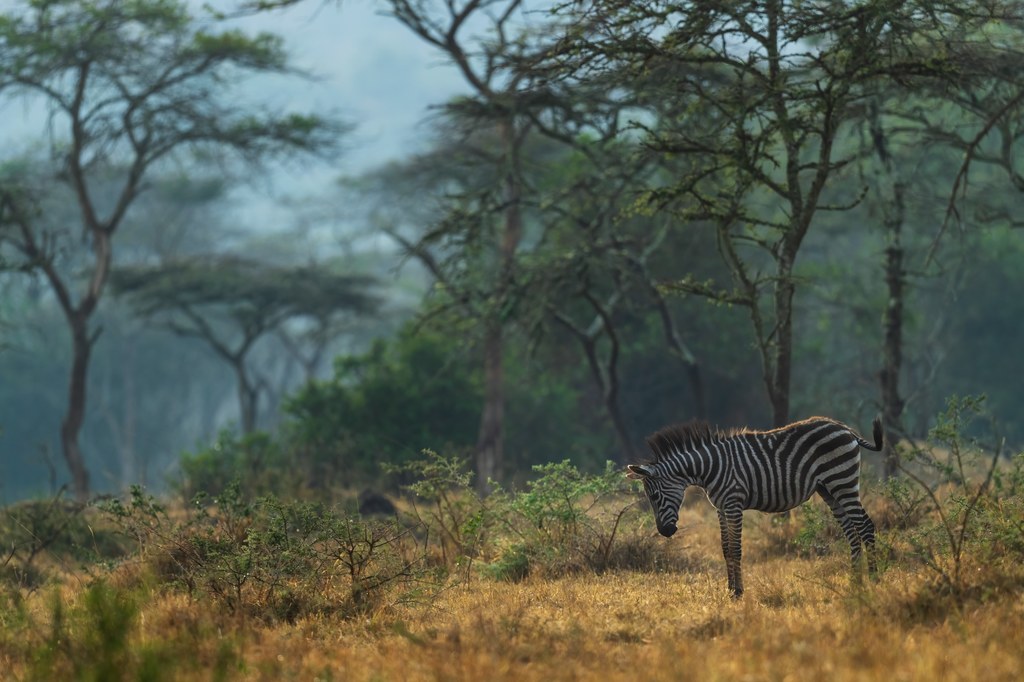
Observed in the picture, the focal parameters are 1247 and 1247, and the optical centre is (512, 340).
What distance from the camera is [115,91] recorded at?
26125 mm

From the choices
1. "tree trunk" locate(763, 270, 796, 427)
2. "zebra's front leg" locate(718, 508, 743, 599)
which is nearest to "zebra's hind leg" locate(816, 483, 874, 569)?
"zebra's front leg" locate(718, 508, 743, 599)

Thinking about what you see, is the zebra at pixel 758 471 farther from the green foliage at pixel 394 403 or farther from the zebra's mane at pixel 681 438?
the green foliage at pixel 394 403

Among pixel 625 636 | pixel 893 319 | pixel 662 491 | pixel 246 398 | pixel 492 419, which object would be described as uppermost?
pixel 246 398

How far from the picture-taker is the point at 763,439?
10508mm

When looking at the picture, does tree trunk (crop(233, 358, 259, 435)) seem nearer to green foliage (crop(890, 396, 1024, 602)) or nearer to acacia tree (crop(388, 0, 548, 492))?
acacia tree (crop(388, 0, 548, 492))

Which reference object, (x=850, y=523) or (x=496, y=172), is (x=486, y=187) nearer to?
(x=496, y=172)

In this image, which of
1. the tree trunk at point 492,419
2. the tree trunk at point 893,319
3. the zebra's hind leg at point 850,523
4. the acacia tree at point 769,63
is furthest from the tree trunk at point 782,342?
the tree trunk at point 492,419

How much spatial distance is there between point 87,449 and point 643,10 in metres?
48.7

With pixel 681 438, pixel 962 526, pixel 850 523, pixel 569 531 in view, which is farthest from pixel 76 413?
pixel 962 526

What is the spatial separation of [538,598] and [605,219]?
11.7 metres

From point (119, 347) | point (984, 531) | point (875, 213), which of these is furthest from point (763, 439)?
point (119, 347)

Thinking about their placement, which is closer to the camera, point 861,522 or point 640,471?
point 640,471

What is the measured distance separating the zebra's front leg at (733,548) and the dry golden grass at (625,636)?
0.52 ft

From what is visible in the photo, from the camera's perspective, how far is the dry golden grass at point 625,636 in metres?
7.07
